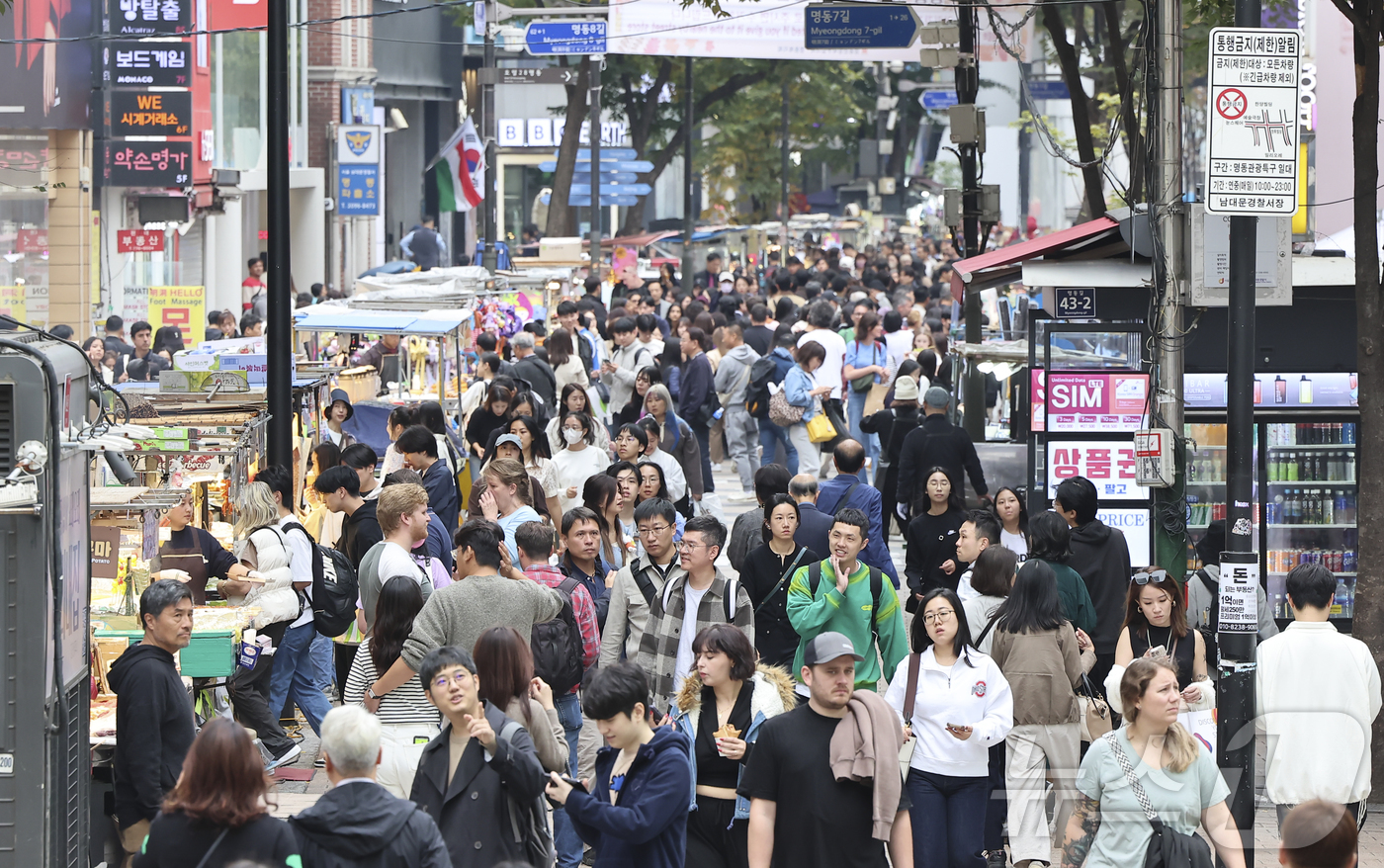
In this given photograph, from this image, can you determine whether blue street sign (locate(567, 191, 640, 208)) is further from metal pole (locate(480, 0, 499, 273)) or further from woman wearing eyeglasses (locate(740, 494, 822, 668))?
woman wearing eyeglasses (locate(740, 494, 822, 668))

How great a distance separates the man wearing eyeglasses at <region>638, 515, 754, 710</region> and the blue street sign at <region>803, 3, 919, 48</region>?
675 inches

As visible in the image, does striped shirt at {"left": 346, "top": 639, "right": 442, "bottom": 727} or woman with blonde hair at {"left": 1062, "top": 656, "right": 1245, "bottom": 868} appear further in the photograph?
→ striped shirt at {"left": 346, "top": 639, "right": 442, "bottom": 727}

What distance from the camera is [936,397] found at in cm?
1250

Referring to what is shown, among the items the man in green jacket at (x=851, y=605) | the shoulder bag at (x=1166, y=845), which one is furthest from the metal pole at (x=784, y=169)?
the shoulder bag at (x=1166, y=845)

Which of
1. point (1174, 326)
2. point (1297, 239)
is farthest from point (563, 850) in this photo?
point (1297, 239)

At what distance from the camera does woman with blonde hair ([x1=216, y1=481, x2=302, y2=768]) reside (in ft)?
30.5

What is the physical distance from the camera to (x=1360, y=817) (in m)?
7.88

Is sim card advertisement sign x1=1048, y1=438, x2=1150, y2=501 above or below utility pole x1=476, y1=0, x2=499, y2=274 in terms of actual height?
below

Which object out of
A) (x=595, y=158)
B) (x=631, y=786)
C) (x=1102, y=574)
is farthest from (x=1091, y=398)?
(x=595, y=158)

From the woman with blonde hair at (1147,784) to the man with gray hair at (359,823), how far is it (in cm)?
238

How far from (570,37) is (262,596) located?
62.1ft

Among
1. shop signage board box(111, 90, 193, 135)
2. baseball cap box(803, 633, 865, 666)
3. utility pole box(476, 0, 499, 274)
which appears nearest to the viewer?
baseball cap box(803, 633, 865, 666)

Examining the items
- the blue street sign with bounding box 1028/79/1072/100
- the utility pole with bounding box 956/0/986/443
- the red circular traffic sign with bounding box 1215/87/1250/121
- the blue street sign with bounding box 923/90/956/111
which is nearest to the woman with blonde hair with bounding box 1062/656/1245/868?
the red circular traffic sign with bounding box 1215/87/1250/121

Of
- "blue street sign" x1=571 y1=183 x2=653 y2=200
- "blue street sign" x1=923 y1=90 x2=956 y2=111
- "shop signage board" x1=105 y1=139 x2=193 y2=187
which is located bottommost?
"shop signage board" x1=105 y1=139 x2=193 y2=187
